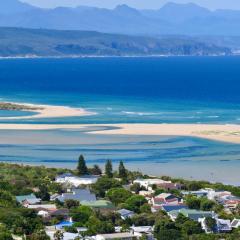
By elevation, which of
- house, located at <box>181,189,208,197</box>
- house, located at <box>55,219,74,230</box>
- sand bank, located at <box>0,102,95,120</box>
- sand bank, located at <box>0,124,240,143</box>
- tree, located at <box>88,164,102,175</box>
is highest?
sand bank, located at <box>0,102,95,120</box>

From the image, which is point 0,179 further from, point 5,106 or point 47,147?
point 5,106

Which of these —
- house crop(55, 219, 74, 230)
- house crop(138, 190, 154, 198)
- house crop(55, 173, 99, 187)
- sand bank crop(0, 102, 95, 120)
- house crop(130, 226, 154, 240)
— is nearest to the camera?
house crop(130, 226, 154, 240)

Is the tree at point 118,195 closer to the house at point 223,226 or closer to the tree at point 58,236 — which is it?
the house at point 223,226

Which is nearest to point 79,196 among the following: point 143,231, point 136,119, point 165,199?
point 165,199

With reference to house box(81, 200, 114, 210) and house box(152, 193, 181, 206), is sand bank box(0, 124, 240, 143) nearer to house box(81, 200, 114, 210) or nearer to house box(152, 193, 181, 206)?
house box(152, 193, 181, 206)

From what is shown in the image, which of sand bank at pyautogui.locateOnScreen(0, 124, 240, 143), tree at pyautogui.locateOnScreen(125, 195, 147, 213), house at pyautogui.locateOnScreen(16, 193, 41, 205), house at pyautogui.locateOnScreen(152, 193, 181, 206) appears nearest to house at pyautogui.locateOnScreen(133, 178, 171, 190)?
house at pyautogui.locateOnScreen(152, 193, 181, 206)

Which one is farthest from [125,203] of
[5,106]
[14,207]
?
[5,106]

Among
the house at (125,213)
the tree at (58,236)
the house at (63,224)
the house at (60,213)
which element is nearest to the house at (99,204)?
the house at (125,213)
